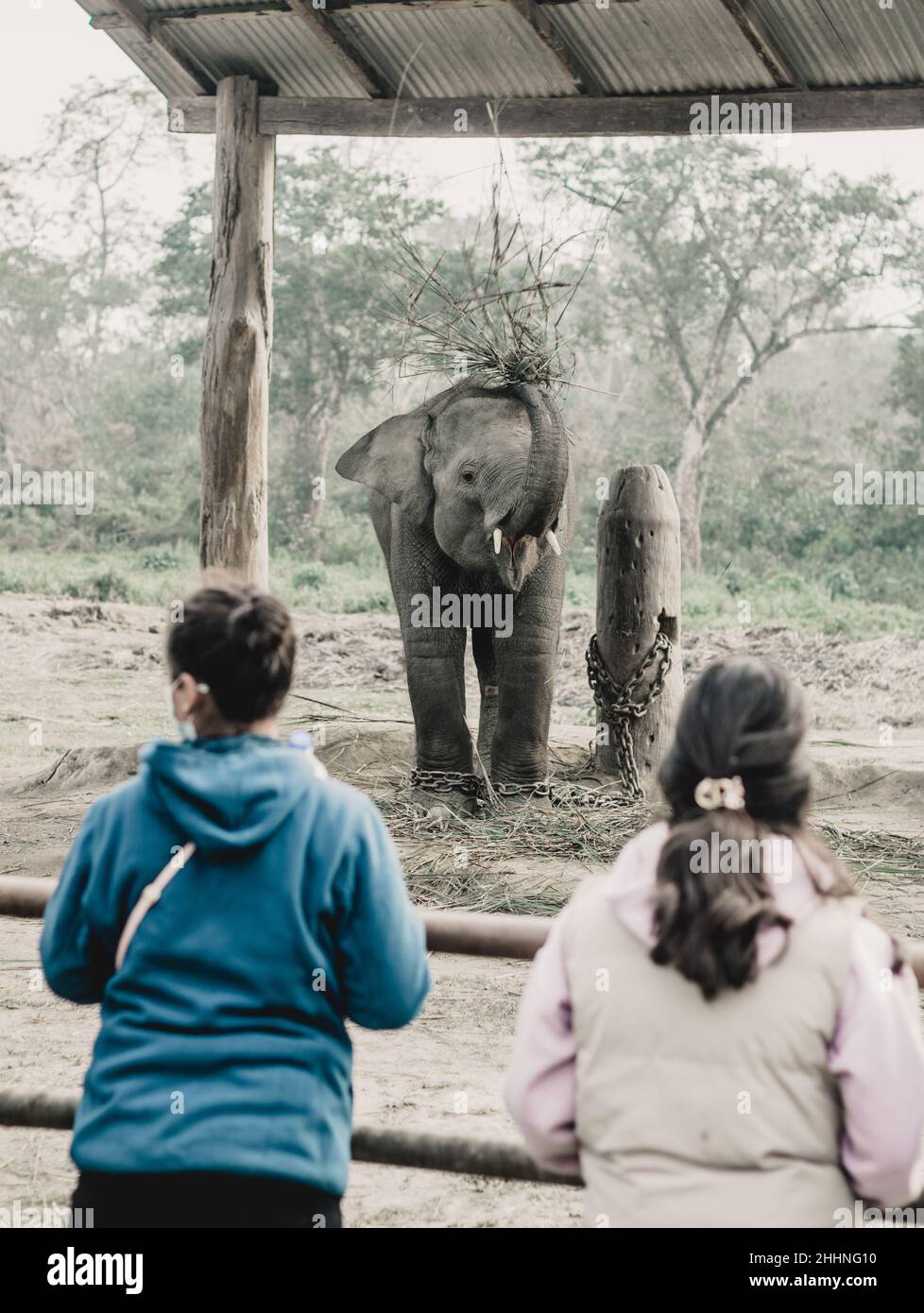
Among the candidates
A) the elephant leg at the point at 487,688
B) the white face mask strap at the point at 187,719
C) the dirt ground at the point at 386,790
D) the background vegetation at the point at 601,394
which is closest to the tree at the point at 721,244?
the background vegetation at the point at 601,394

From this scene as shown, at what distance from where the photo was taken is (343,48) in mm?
7699

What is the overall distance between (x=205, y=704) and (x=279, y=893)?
0.90 feet

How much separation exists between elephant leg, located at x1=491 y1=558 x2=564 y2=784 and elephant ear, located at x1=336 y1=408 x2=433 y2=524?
0.73m

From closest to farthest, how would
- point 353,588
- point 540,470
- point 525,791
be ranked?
point 540,470, point 525,791, point 353,588

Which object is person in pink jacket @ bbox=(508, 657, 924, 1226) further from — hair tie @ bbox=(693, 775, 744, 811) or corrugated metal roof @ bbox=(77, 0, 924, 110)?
corrugated metal roof @ bbox=(77, 0, 924, 110)

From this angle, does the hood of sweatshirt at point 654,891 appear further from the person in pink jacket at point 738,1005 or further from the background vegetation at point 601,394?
the background vegetation at point 601,394

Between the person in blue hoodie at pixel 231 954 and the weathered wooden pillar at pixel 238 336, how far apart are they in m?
5.81

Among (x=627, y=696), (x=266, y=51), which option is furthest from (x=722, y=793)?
(x=266, y=51)

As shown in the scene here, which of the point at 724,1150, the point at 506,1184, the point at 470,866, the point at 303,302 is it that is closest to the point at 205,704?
the point at 724,1150

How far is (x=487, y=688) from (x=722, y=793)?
23.7 feet

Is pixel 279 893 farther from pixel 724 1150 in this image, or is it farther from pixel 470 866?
pixel 470 866

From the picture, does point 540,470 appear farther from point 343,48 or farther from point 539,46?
point 343,48

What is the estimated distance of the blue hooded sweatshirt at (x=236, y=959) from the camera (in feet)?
6.63

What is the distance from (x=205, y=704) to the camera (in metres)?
2.11
